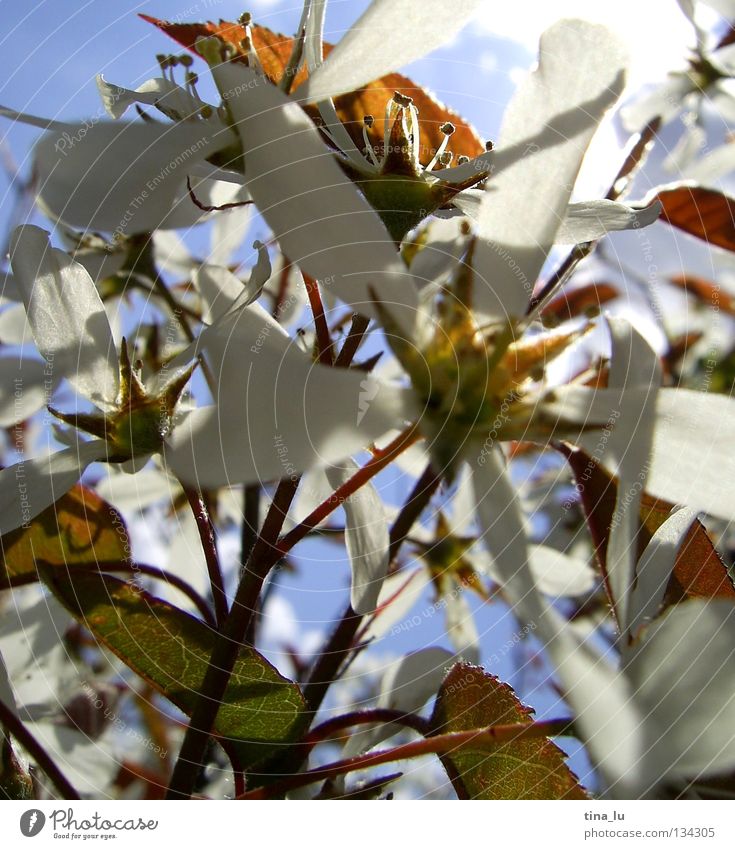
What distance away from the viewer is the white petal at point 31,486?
1.27 feet

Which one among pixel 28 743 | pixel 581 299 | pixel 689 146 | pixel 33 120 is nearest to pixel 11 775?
pixel 28 743

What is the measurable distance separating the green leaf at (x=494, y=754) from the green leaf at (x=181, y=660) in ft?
0.24

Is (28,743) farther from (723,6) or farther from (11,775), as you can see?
(723,6)

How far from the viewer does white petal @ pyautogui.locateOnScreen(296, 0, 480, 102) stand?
348mm

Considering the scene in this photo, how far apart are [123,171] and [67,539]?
0.20 meters

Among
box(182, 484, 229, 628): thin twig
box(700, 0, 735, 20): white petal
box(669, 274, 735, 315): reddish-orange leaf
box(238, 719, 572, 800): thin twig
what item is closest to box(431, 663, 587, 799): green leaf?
box(238, 719, 572, 800): thin twig

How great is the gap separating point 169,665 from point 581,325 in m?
0.26

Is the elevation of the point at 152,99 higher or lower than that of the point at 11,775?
higher

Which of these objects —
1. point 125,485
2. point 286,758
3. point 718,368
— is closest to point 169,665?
point 286,758

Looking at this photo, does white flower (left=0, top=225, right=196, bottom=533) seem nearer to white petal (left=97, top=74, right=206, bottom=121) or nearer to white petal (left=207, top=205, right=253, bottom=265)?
white petal (left=97, top=74, right=206, bottom=121)

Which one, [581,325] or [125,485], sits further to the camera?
[125,485]

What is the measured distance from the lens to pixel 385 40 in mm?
353
